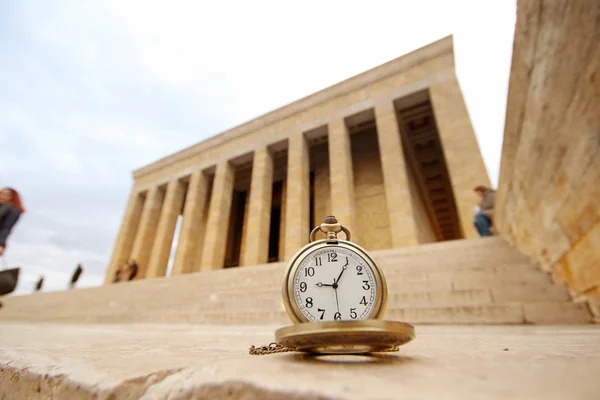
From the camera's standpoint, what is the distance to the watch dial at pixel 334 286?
124cm

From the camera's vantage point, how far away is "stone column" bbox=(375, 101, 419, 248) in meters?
9.66

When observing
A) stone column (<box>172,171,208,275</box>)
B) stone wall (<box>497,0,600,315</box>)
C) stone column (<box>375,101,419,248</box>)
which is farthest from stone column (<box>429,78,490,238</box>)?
stone column (<box>172,171,208,275</box>)

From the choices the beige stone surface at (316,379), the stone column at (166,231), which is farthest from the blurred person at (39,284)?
the beige stone surface at (316,379)

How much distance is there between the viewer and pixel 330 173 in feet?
41.4

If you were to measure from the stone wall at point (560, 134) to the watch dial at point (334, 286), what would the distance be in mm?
2437

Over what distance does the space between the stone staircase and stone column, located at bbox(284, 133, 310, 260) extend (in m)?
4.55

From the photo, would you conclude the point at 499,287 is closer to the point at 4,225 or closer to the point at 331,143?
the point at 4,225

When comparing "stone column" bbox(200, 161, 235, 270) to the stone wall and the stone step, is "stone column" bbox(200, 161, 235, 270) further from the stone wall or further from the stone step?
the stone wall

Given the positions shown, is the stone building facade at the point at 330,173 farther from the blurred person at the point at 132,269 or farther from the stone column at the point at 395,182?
the blurred person at the point at 132,269

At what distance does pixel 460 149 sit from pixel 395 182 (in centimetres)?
247

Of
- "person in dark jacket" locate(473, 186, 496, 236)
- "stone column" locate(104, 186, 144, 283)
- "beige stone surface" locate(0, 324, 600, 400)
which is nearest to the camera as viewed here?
"beige stone surface" locate(0, 324, 600, 400)

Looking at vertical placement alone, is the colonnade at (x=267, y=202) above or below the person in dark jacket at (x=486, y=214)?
above

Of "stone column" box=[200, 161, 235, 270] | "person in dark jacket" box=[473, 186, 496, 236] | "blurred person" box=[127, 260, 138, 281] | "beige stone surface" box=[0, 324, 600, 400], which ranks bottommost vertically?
"beige stone surface" box=[0, 324, 600, 400]

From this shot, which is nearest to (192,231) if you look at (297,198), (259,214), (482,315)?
(259,214)
